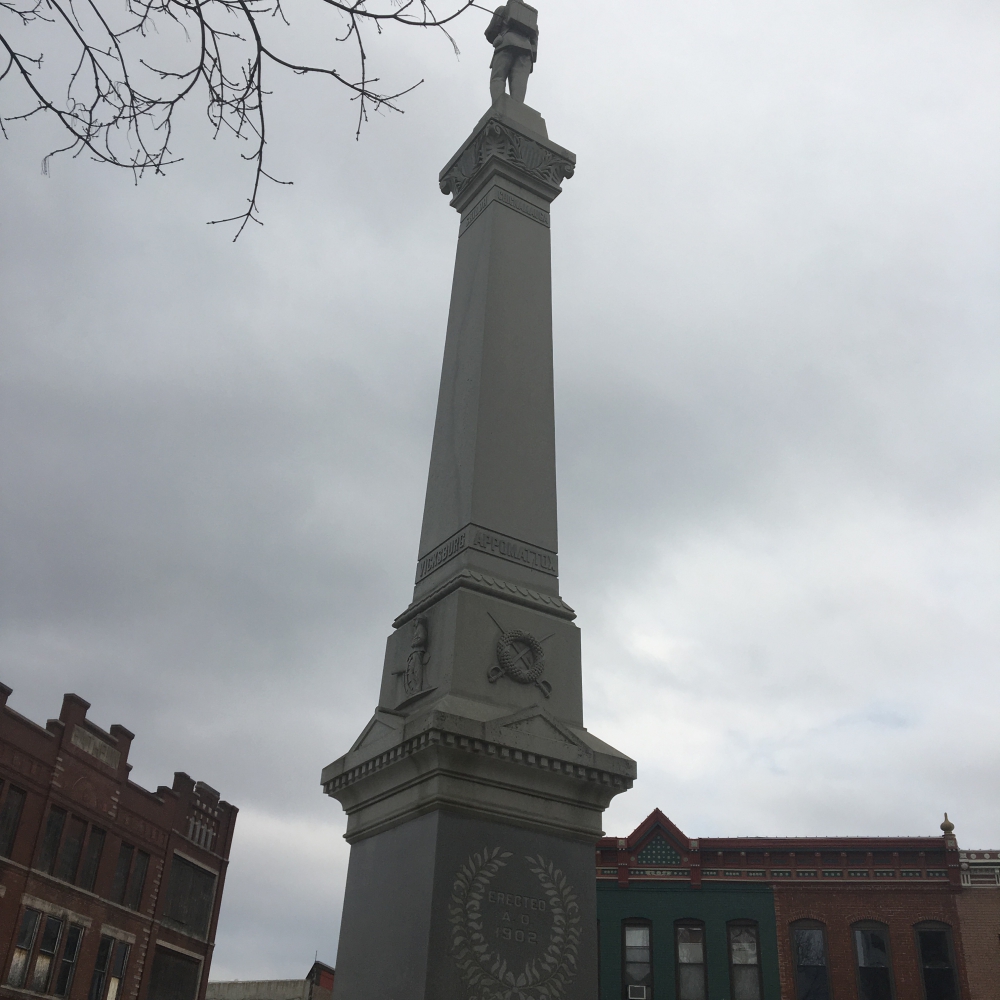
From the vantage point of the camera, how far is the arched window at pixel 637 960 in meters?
27.1

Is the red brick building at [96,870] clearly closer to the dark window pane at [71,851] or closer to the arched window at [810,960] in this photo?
the dark window pane at [71,851]

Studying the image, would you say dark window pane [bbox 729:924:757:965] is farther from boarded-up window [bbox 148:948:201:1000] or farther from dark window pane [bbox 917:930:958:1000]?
boarded-up window [bbox 148:948:201:1000]

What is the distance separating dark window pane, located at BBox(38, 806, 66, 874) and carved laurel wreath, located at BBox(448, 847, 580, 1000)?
27.6 metres

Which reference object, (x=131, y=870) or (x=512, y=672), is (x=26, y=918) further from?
(x=512, y=672)

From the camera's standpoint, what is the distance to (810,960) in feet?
88.9

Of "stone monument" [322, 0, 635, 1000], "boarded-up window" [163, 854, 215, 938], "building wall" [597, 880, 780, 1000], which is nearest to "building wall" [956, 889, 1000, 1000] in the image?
"building wall" [597, 880, 780, 1000]

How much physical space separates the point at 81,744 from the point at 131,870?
191 inches

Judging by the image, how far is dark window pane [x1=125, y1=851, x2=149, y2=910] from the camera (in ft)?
110

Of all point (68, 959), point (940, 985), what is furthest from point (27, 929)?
point (940, 985)

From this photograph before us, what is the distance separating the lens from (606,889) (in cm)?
2873

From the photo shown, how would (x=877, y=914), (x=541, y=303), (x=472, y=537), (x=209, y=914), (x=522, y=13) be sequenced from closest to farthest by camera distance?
(x=472, y=537) → (x=541, y=303) → (x=522, y=13) → (x=877, y=914) → (x=209, y=914)

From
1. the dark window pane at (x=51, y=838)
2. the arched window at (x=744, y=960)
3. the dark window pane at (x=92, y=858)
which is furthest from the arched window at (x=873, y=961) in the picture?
the dark window pane at (x=51, y=838)

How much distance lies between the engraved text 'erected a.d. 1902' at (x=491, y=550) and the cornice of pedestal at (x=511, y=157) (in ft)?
12.8

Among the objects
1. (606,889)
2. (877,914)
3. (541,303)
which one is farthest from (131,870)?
(541,303)
